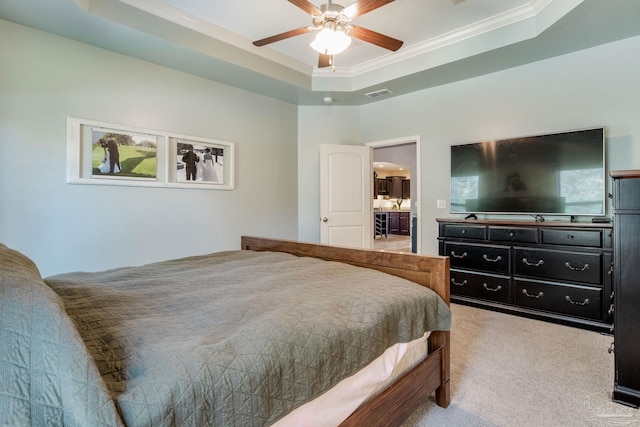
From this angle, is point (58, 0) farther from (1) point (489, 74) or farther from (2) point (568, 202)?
(2) point (568, 202)

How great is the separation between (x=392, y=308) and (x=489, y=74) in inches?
138

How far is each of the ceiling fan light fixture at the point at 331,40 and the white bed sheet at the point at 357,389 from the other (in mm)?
2119

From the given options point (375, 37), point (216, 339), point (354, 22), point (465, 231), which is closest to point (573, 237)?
point (465, 231)

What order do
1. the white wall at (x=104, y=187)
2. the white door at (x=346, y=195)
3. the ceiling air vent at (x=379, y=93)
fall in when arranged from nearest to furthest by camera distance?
the white wall at (x=104, y=187)
the ceiling air vent at (x=379, y=93)
the white door at (x=346, y=195)

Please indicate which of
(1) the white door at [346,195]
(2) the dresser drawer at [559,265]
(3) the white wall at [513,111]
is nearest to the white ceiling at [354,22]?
(3) the white wall at [513,111]

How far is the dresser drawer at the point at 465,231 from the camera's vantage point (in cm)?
333

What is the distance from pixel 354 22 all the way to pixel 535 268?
297cm

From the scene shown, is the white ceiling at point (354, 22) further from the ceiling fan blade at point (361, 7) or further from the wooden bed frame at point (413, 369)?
the wooden bed frame at point (413, 369)

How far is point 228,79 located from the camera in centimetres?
376

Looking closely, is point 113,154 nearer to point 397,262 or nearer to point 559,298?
point 397,262

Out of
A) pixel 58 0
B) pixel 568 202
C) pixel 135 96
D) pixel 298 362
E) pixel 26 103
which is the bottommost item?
pixel 298 362

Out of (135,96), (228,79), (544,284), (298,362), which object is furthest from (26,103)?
(544,284)

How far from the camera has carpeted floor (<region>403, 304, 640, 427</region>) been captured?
1615mm

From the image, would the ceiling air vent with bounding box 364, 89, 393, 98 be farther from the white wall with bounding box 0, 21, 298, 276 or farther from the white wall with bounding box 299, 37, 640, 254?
the white wall with bounding box 0, 21, 298, 276
